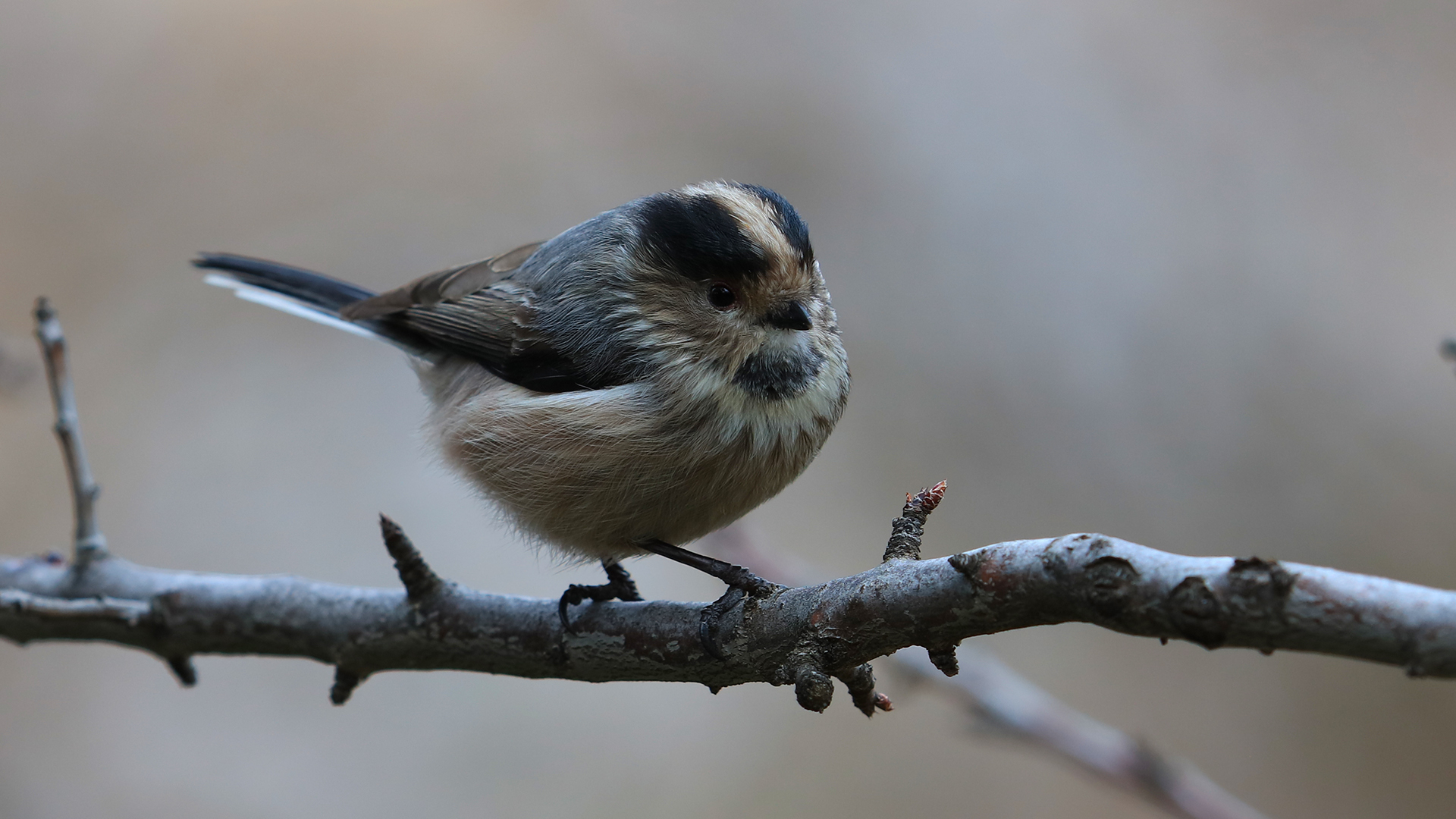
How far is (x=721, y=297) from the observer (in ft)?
8.28

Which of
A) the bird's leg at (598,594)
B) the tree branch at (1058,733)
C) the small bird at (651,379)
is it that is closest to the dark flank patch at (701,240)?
the small bird at (651,379)

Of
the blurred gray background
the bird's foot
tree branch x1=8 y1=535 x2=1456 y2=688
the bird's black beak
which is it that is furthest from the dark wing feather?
the blurred gray background

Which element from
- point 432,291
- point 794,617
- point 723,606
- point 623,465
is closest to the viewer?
point 794,617

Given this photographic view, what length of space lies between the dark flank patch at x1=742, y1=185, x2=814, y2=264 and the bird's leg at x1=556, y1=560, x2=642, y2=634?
0.96 metres

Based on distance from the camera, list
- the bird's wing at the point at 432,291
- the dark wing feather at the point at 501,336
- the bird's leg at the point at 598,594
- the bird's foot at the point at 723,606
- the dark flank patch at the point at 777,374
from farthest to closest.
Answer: the bird's wing at the point at 432,291 → the dark wing feather at the point at 501,336 → the dark flank patch at the point at 777,374 → the bird's leg at the point at 598,594 → the bird's foot at the point at 723,606

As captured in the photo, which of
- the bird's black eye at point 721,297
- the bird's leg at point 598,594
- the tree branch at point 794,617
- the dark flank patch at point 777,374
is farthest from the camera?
the bird's black eye at point 721,297

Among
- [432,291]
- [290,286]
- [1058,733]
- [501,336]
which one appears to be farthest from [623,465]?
[290,286]

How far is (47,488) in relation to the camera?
15.7 ft

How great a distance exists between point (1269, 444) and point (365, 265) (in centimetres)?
486

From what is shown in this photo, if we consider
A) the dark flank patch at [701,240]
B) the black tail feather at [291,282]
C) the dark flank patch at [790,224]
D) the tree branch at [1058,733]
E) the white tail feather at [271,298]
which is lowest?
the tree branch at [1058,733]

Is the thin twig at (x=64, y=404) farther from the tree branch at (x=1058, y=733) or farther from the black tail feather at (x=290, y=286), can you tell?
the tree branch at (x=1058, y=733)

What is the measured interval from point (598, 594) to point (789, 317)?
833 mm

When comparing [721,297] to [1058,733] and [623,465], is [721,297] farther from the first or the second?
[1058,733]

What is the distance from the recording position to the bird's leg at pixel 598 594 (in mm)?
2295
